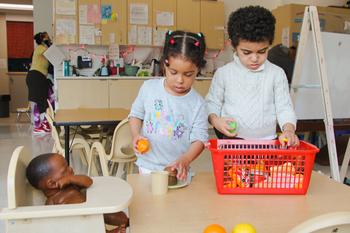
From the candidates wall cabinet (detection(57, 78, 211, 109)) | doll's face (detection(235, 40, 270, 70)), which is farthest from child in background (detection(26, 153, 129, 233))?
wall cabinet (detection(57, 78, 211, 109))

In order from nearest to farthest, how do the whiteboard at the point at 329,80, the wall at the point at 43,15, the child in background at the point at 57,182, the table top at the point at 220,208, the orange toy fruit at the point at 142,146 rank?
the table top at the point at 220,208
the child in background at the point at 57,182
the orange toy fruit at the point at 142,146
the whiteboard at the point at 329,80
the wall at the point at 43,15

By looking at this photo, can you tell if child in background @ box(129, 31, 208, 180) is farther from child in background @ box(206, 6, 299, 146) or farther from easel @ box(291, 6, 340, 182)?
easel @ box(291, 6, 340, 182)

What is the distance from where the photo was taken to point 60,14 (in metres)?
5.82

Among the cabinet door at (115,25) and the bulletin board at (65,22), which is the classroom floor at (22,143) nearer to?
the bulletin board at (65,22)

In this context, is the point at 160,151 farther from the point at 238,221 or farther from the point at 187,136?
the point at 238,221

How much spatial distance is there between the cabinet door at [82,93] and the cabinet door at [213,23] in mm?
1934

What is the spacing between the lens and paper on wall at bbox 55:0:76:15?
19.0 ft

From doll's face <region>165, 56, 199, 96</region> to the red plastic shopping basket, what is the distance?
344 mm

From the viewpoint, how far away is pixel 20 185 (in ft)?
3.24

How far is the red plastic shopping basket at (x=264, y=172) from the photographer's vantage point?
3.67ft

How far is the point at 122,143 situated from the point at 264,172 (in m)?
1.72

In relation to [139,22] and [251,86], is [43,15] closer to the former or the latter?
[139,22]

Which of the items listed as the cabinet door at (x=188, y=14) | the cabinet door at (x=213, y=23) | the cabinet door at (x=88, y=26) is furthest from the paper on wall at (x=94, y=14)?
the cabinet door at (x=213, y=23)

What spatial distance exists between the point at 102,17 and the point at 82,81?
1077 millimetres
